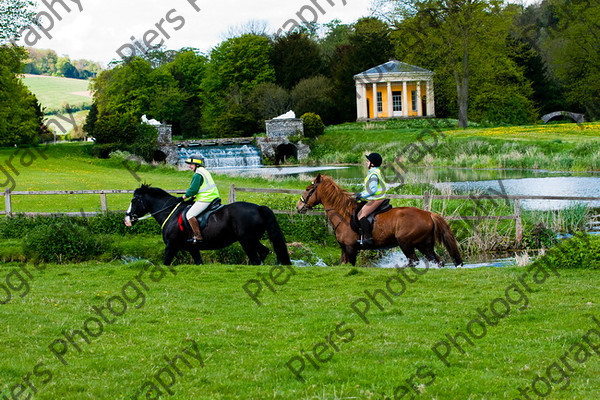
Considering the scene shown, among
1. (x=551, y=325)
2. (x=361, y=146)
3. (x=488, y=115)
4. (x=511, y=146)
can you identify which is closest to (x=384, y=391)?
(x=551, y=325)

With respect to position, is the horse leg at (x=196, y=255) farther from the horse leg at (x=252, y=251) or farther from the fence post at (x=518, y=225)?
the fence post at (x=518, y=225)

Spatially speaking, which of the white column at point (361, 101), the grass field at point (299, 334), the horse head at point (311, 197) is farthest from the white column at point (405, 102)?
the grass field at point (299, 334)

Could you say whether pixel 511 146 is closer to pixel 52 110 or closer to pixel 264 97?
pixel 264 97

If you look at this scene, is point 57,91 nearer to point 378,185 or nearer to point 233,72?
point 233,72

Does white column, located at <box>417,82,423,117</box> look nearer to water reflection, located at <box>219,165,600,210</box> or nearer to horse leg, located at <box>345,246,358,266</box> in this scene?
water reflection, located at <box>219,165,600,210</box>

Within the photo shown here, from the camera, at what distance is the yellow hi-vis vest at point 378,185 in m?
13.0

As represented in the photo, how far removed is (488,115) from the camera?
58781 mm

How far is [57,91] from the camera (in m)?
104

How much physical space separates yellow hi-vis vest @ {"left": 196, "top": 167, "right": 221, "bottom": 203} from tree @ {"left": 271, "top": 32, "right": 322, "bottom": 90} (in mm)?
55037

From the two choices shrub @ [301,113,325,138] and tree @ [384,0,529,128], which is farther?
shrub @ [301,113,325,138]

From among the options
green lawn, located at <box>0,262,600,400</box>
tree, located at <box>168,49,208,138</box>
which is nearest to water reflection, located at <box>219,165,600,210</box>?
green lawn, located at <box>0,262,600,400</box>

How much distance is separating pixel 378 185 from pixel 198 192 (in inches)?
144

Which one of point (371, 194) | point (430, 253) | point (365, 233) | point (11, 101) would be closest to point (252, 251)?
point (365, 233)

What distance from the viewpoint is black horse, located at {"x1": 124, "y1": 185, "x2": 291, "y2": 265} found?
1376cm
